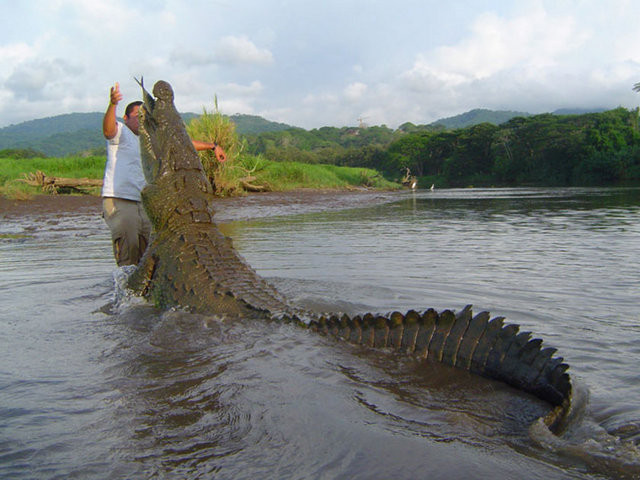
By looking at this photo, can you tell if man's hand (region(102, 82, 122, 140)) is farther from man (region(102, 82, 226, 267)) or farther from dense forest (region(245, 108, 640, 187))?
dense forest (region(245, 108, 640, 187))

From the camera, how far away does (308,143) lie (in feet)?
383

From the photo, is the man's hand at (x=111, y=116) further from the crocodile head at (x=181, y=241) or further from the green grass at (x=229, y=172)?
the green grass at (x=229, y=172)

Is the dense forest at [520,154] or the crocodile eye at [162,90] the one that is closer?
the crocodile eye at [162,90]

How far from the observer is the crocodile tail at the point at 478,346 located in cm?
212

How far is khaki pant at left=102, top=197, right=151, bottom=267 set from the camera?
4.79m

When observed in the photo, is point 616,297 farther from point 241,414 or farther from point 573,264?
point 241,414

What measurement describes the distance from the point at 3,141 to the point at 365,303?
197259mm

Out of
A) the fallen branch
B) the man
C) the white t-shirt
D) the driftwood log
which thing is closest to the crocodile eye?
the man

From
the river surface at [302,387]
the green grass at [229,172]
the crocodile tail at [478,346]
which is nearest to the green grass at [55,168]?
the green grass at [229,172]

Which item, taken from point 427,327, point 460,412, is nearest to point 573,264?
point 427,327

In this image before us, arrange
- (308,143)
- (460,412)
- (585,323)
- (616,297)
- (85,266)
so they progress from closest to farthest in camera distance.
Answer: (460,412), (585,323), (616,297), (85,266), (308,143)

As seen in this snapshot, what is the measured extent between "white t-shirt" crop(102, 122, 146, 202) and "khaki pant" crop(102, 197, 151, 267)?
0.09 m

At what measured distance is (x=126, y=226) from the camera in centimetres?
486

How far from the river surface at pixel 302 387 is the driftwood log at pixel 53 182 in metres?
11.1
